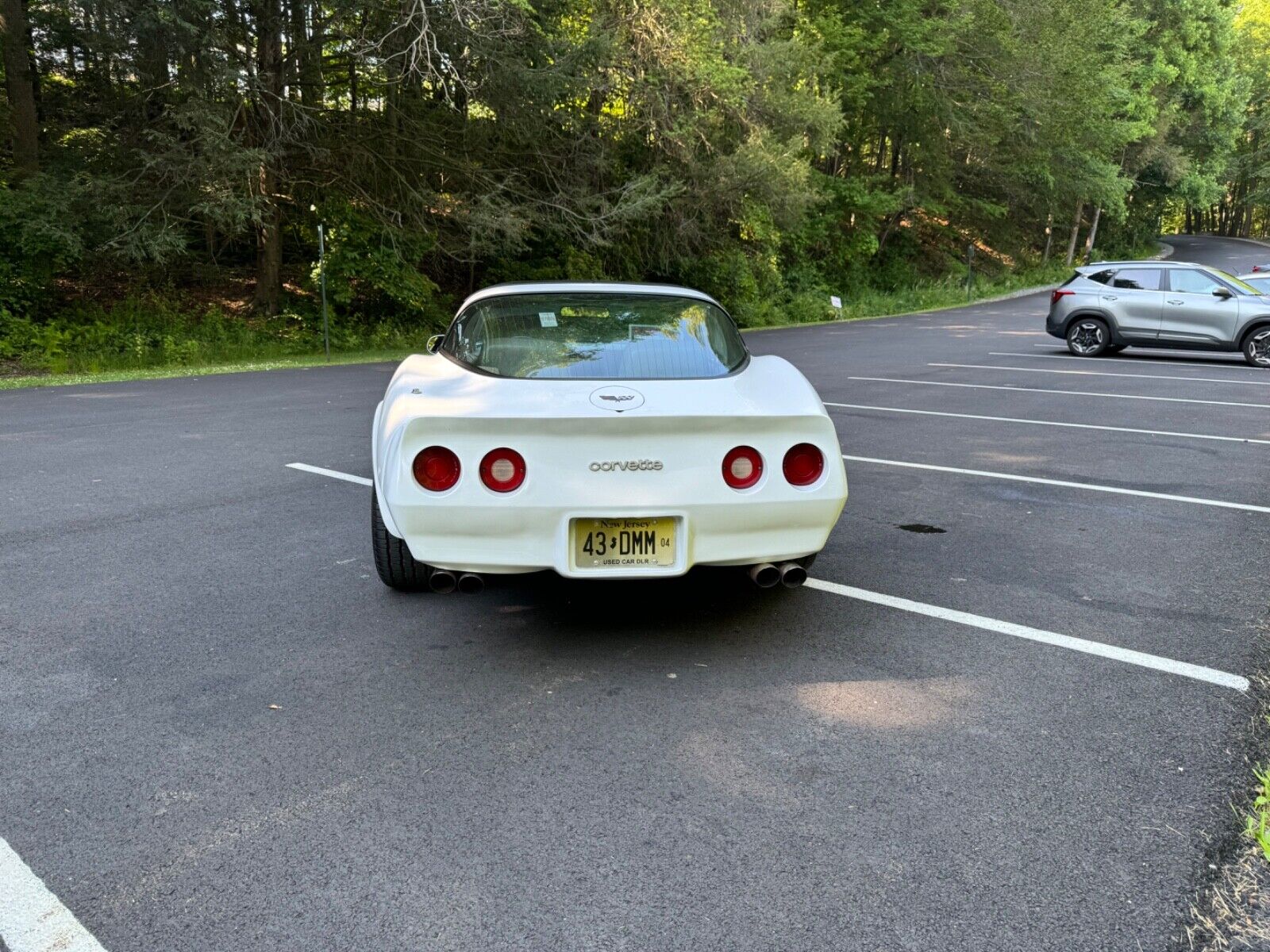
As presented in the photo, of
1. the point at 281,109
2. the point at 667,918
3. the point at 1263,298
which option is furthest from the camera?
the point at 281,109

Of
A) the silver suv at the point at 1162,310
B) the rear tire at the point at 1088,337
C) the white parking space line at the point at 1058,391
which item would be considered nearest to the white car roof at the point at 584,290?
the white parking space line at the point at 1058,391

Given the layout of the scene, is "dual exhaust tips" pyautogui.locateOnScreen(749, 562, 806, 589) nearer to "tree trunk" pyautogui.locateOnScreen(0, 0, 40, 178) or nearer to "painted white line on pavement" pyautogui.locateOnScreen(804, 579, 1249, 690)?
"painted white line on pavement" pyautogui.locateOnScreen(804, 579, 1249, 690)

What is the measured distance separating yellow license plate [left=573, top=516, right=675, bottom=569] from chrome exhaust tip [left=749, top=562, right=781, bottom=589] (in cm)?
44

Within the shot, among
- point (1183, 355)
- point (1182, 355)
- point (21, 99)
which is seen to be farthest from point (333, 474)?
point (21, 99)

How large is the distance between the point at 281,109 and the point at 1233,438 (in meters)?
16.1

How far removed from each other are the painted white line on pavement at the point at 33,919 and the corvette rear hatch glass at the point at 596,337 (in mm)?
2594

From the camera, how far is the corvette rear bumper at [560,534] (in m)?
3.83

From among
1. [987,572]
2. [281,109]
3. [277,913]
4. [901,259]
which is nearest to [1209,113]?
[901,259]

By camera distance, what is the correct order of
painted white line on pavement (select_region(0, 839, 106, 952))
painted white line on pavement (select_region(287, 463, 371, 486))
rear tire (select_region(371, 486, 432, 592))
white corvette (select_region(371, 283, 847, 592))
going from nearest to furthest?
1. painted white line on pavement (select_region(0, 839, 106, 952))
2. white corvette (select_region(371, 283, 847, 592))
3. rear tire (select_region(371, 486, 432, 592))
4. painted white line on pavement (select_region(287, 463, 371, 486))

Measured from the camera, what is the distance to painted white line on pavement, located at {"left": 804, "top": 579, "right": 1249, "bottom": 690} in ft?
13.1

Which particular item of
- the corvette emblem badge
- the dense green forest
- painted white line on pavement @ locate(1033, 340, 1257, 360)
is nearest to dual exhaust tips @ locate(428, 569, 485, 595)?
the corvette emblem badge

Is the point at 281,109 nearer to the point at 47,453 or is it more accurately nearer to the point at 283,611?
the point at 47,453

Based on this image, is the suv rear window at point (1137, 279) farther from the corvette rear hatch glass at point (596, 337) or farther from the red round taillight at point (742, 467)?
the red round taillight at point (742, 467)

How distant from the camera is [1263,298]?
15.6m
